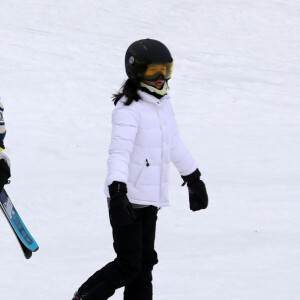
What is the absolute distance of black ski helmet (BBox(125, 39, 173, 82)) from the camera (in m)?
4.17

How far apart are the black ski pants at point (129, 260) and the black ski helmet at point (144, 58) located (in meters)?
0.79

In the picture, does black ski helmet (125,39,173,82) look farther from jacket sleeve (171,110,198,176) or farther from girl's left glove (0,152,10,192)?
girl's left glove (0,152,10,192)

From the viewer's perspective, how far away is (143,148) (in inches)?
163

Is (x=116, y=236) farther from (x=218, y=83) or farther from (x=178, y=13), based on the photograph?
(x=178, y=13)

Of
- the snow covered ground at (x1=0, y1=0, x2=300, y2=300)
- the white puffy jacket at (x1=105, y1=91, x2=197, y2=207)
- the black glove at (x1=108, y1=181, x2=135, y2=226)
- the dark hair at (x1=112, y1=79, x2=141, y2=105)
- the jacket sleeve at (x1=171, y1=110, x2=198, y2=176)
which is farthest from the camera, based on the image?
the snow covered ground at (x1=0, y1=0, x2=300, y2=300)

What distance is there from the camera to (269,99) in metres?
11.5

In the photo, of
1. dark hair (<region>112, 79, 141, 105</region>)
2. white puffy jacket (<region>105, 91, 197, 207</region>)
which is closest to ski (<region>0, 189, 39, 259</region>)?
white puffy jacket (<region>105, 91, 197, 207</region>)

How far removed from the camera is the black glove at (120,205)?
3.88 meters

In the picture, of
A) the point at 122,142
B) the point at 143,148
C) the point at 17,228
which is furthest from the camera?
the point at 17,228

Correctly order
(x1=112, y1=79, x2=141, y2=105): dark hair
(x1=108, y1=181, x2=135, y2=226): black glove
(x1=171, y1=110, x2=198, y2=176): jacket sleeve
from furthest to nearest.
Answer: (x1=171, y1=110, x2=198, y2=176): jacket sleeve, (x1=112, y1=79, x2=141, y2=105): dark hair, (x1=108, y1=181, x2=135, y2=226): black glove

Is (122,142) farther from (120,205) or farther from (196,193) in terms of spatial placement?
(196,193)

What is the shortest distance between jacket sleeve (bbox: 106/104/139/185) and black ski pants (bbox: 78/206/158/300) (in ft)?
1.06

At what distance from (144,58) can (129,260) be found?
46.0 inches

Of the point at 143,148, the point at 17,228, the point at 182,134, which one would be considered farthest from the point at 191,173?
the point at 182,134
